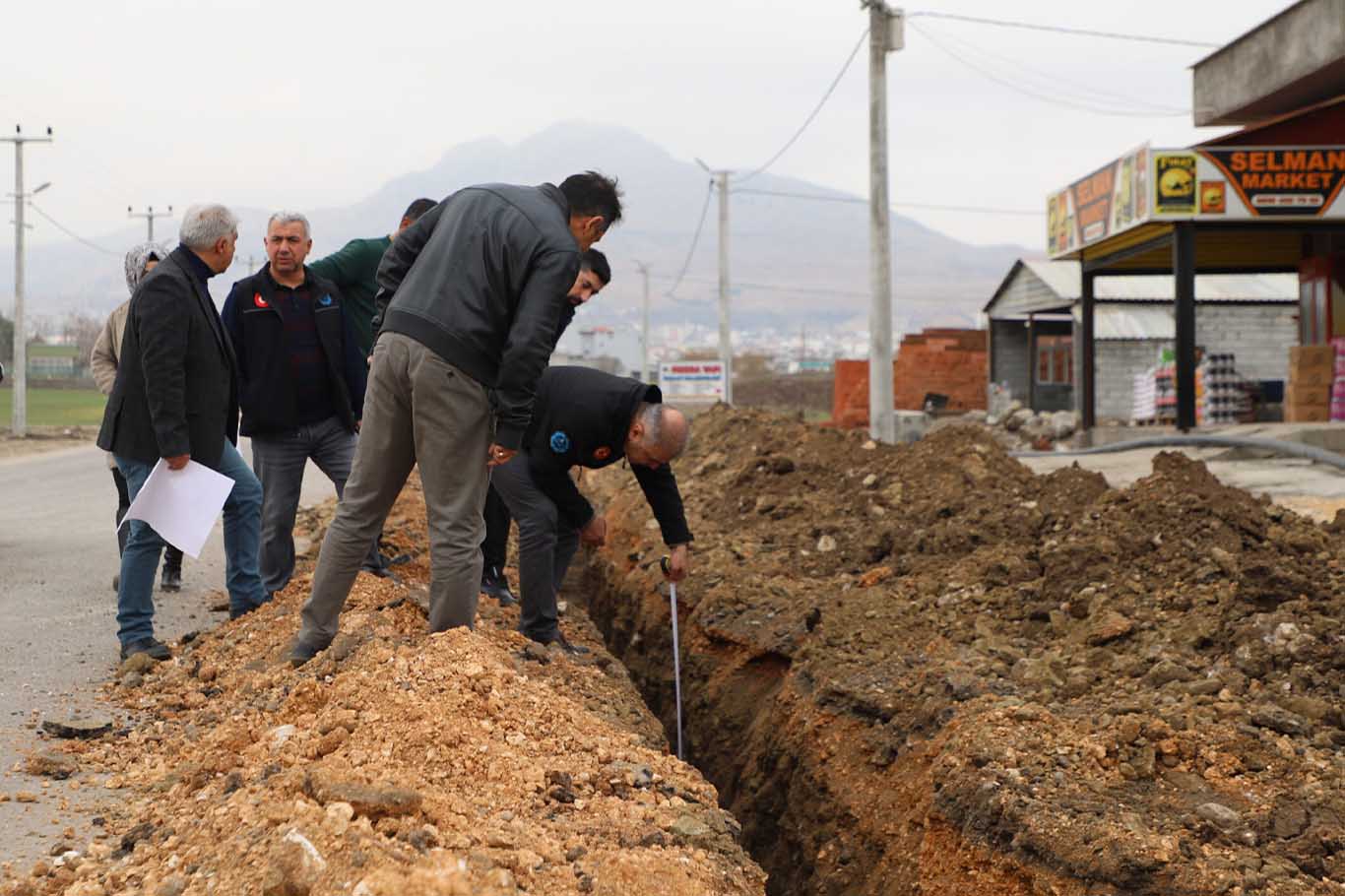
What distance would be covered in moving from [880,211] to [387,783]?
1673 centimetres

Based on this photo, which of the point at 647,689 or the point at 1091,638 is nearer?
the point at 1091,638

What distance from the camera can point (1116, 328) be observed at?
1213 inches

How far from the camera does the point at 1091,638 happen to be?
232 inches

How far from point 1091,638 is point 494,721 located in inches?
116

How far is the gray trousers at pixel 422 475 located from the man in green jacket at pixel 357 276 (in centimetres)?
195

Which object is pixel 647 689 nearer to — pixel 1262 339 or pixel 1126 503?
pixel 1126 503

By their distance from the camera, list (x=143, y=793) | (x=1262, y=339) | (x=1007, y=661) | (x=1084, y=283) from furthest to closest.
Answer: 1. (x=1262, y=339)
2. (x=1084, y=283)
3. (x=1007, y=661)
4. (x=143, y=793)

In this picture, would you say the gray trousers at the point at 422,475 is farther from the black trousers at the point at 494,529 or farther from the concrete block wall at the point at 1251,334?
the concrete block wall at the point at 1251,334

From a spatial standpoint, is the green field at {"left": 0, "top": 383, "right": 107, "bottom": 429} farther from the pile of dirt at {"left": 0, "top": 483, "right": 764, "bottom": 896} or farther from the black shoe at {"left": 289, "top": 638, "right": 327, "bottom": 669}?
the pile of dirt at {"left": 0, "top": 483, "right": 764, "bottom": 896}

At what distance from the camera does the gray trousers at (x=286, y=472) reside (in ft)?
21.4

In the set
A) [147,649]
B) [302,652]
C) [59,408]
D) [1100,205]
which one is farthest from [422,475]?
[59,408]

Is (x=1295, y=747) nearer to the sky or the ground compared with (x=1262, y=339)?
nearer to the ground

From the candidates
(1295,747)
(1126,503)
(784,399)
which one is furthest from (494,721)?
(784,399)

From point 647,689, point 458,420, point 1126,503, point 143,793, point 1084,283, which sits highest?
point 1084,283
